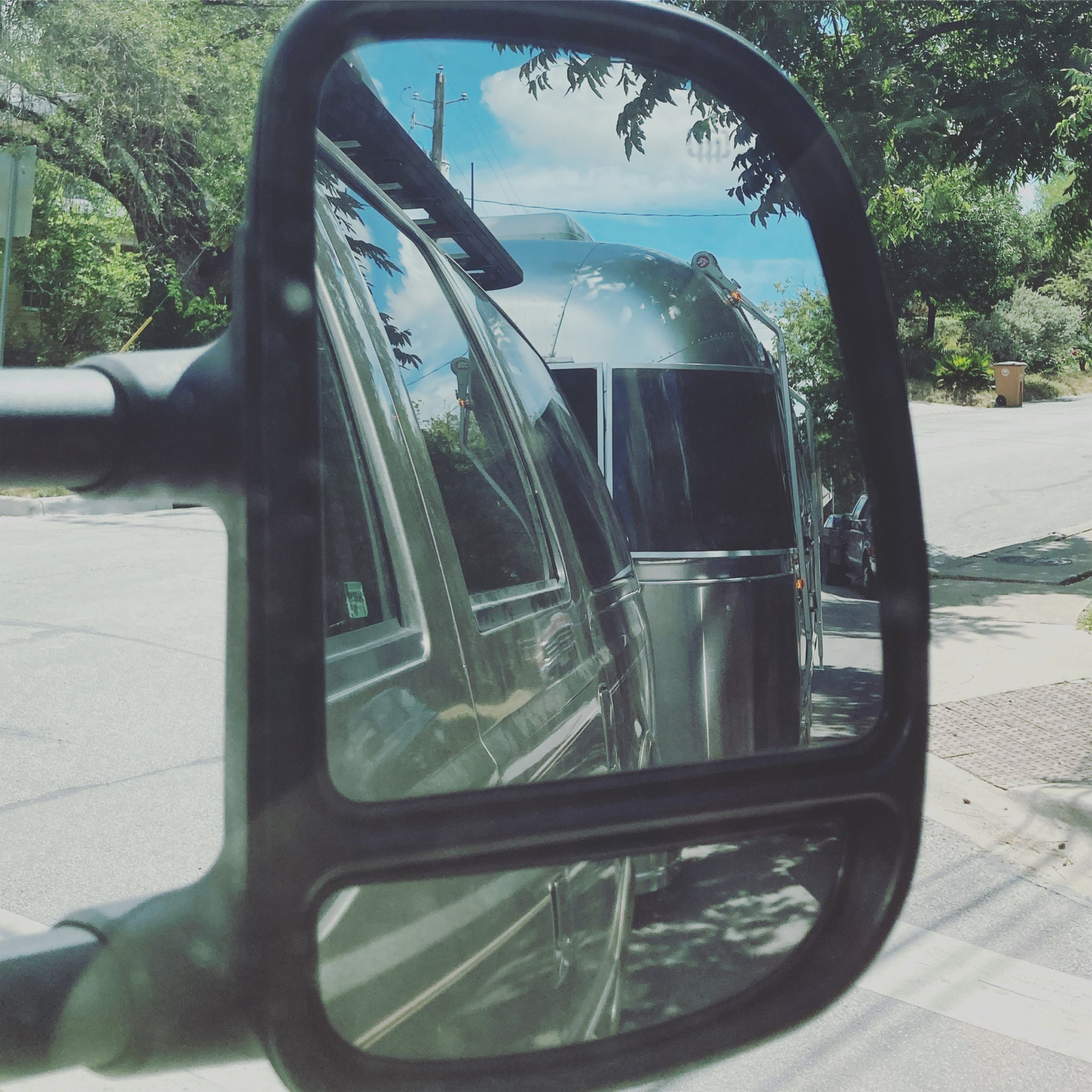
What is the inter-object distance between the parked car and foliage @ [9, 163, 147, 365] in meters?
1.14

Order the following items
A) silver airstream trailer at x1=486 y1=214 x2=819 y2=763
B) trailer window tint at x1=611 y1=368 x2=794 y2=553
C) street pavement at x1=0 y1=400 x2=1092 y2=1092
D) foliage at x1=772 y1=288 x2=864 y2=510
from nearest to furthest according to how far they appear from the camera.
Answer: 1. foliage at x1=772 y1=288 x2=864 y2=510
2. silver airstream trailer at x1=486 y1=214 x2=819 y2=763
3. street pavement at x1=0 y1=400 x2=1092 y2=1092
4. trailer window tint at x1=611 y1=368 x2=794 y2=553

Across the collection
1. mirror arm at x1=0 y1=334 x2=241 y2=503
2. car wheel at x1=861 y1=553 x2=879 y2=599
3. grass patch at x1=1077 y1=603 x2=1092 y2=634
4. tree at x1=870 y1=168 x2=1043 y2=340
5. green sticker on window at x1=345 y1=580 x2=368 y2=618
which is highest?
tree at x1=870 y1=168 x2=1043 y2=340

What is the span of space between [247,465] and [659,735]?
4.90 feet

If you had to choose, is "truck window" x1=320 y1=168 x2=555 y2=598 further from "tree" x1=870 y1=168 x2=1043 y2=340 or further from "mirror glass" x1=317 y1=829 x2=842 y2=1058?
"tree" x1=870 y1=168 x2=1043 y2=340

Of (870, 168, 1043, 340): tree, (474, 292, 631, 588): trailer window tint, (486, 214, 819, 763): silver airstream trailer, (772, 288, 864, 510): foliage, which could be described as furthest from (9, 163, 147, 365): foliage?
(870, 168, 1043, 340): tree

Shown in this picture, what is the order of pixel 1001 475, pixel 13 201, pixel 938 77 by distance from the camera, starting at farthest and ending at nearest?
1. pixel 1001 475
2. pixel 938 77
3. pixel 13 201

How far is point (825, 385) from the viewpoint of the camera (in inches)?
52.5

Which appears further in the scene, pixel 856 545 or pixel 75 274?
pixel 75 274

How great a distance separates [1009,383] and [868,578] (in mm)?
42874

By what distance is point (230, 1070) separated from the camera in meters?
2.83

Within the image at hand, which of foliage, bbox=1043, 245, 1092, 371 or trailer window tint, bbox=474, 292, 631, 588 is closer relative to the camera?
trailer window tint, bbox=474, 292, 631, 588

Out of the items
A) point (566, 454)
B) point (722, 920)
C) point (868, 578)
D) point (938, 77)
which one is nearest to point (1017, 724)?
point (938, 77)

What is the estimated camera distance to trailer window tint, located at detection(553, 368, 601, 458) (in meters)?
2.29

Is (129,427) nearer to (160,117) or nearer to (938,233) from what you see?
(160,117)
